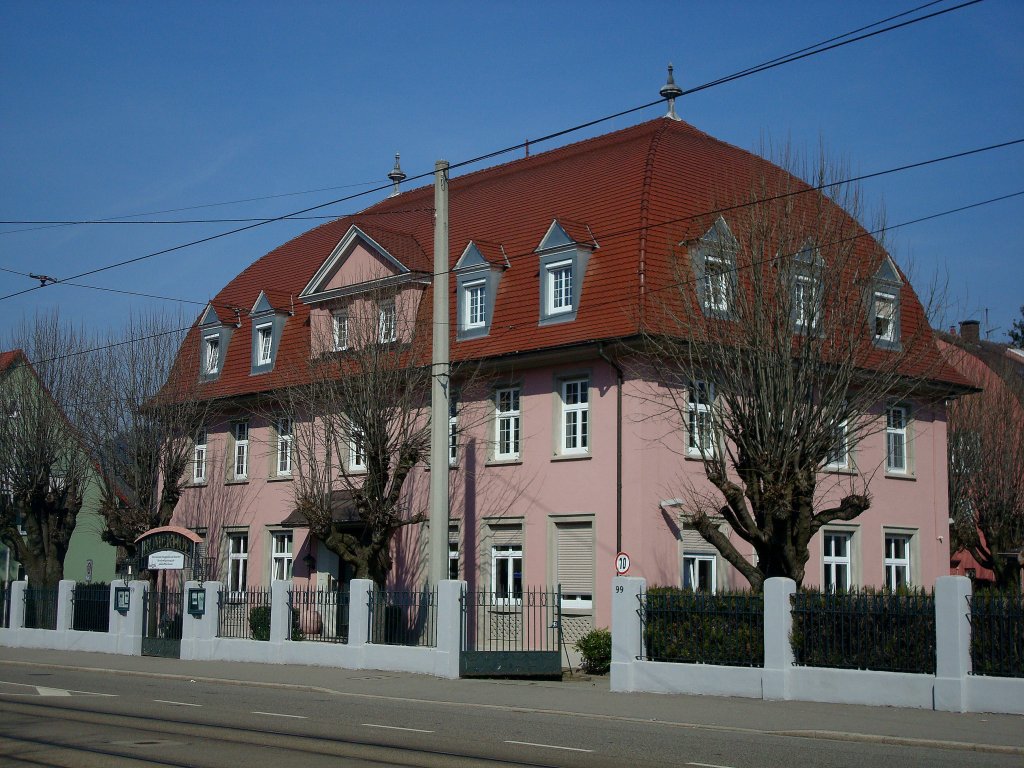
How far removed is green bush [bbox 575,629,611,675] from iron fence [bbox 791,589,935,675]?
623cm

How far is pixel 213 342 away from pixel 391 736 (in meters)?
26.1

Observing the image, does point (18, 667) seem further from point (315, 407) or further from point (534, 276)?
point (534, 276)

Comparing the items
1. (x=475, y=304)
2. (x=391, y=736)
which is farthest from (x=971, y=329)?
(x=391, y=736)

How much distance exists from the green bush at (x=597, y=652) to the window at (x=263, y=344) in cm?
1483

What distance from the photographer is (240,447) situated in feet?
122

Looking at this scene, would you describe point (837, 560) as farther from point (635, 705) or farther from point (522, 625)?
point (635, 705)

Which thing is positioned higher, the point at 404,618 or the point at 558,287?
the point at 558,287

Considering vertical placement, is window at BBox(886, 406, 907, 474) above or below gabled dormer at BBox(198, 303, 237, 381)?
below

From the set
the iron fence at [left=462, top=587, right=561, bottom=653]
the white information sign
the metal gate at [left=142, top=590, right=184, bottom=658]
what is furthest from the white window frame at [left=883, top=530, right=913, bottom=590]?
the metal gate at [left=142, top=590, right=184, bottom=658]

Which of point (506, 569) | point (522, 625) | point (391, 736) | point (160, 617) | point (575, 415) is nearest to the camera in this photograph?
point (391, 736)

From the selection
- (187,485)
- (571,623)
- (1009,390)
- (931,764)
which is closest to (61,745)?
(931,764)

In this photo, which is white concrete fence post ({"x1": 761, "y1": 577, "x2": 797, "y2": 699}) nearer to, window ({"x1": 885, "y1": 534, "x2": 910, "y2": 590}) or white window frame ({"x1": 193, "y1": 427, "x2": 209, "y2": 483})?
window ({"x1": 885, "y1": 534, "x2": 910, "y2": 590})

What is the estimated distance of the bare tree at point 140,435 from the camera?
35.1m

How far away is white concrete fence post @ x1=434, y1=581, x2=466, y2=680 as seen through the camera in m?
23.0
